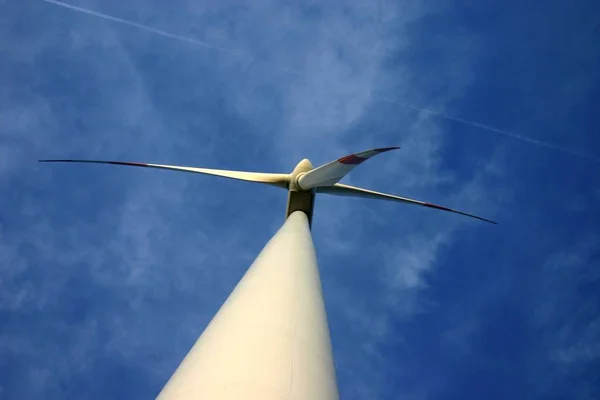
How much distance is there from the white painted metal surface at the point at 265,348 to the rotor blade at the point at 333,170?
685 centimetres

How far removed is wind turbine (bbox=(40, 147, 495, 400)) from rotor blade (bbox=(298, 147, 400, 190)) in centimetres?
589

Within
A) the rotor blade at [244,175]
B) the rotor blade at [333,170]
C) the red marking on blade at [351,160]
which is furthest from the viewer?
the rotor blade at [244,175]

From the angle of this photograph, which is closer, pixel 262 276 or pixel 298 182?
pixel 262 276

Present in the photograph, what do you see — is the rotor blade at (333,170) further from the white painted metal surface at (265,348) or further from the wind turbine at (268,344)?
the white painted metal surface at (265,348)

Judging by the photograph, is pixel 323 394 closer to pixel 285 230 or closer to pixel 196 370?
pixel 196 370

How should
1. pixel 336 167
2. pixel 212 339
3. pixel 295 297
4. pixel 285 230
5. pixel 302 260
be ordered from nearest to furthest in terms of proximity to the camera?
1. pixel 212 339
2. pixel 295 297
3. pixel 302 260
4. pixel 285 230
5. pixel 336 167

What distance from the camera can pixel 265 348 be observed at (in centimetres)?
693

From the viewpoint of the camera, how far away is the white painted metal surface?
20.1 feet

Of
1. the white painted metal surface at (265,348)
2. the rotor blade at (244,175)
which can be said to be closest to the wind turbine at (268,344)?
the white painted metal surface at (265,348)

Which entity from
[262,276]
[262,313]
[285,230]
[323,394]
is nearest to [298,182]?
[285,230]

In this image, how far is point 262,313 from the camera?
26.2ft

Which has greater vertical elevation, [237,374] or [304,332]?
[304,332]

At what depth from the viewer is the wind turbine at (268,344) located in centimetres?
616

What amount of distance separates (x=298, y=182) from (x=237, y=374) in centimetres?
1707
